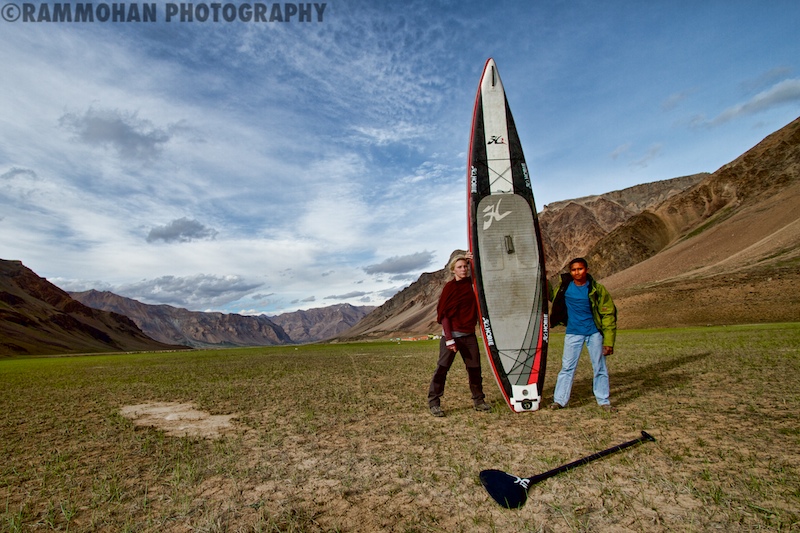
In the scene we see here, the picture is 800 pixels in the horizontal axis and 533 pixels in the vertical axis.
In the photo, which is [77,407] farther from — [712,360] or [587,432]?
[712,360]

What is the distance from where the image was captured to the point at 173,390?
13.8 meters

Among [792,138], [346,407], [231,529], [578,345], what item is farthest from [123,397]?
[792,138]

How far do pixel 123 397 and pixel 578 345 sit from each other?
1252 cm

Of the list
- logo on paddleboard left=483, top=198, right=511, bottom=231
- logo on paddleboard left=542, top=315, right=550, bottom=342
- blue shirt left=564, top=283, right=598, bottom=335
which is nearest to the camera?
blue shirt left=564, top=283, right=598, bottom=335

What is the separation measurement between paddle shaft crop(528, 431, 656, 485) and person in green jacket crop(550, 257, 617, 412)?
181 centimetres

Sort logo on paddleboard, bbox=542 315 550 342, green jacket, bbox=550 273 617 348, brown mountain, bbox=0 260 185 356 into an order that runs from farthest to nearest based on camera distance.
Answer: brown mountain, bbox=0 260 185 356
logo on paddleboard, bbox=542 315 550 342
green jacket, bbox=550 273 617 348

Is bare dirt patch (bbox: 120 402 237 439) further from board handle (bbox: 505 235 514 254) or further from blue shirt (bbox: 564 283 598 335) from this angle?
board handle (bbox: 505 235 514 254)

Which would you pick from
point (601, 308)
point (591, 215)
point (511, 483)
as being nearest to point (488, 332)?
point (601, 308)

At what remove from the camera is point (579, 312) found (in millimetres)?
7539

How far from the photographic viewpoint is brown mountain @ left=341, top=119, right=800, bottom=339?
46344 mm

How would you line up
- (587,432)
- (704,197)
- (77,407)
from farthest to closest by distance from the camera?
(704,197), (77,407), (587,432)

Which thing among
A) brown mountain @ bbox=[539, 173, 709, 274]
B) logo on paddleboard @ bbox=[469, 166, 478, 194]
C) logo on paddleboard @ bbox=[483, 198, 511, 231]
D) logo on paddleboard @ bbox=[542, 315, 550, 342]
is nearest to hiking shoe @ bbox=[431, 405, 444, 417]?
logo on paddleboard @ bbox=[542, 315, 550, 342]

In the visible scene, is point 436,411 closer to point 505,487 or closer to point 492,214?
point 505,487

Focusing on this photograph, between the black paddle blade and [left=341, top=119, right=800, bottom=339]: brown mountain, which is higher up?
[left=341, top=119, right=800, bottom=339]: brown mountain
